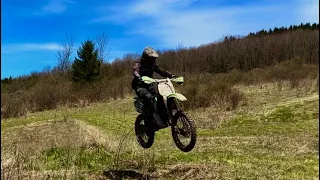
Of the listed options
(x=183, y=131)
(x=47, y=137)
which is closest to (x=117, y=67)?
(x=47, y=137)

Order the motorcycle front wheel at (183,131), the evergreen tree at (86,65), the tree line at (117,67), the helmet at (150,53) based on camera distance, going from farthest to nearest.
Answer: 1. the evergreen tree at (86,65)
2. the tree line at (117,67)
3. the helmet at (150,53)
4. the motorcycle front wheel at (183,131)

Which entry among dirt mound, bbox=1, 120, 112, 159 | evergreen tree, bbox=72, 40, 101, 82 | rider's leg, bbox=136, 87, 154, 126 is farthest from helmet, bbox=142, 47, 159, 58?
evergreen tree, bbox=72, 40, 101, 82

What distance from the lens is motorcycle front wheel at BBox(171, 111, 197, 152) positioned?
684 cm

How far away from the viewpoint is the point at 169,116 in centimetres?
740

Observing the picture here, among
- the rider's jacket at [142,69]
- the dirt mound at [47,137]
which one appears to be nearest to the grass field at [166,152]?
the dirt mound at [47,137]

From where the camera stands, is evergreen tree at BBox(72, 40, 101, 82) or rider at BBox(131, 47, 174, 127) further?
evergreen tree at BBox(72, 40, 101, 82)

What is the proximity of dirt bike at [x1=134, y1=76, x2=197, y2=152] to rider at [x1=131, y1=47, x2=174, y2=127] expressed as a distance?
12 cm

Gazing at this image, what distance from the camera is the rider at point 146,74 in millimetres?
7422

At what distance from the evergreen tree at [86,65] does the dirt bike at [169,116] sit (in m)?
43.5

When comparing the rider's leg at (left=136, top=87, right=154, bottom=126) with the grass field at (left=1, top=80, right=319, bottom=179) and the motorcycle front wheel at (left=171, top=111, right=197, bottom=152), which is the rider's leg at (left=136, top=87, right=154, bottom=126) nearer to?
the motorcycle front wheel at (left=171, top=111, right=197, bottom=152)

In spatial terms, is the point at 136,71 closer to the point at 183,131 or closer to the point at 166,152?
the point at 183,131

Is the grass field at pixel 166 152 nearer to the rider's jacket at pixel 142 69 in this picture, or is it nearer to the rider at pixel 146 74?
the rider at pixel 146 74

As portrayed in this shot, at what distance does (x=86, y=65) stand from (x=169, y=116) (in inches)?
1772

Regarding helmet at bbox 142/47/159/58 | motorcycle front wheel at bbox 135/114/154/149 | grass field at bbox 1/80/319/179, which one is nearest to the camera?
helmet at bbox 142/47/159/58
